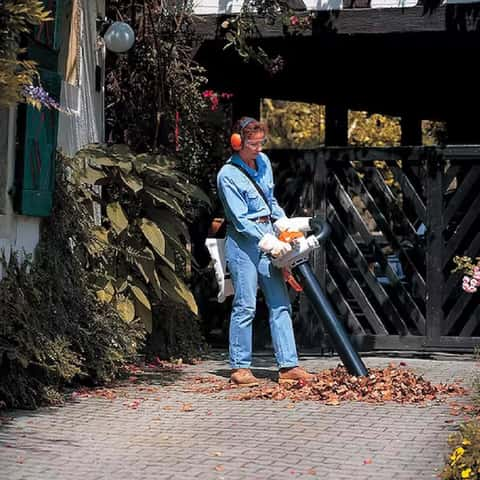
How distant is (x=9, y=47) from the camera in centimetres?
728

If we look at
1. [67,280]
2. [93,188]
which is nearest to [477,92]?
[93,188]

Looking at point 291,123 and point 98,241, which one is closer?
point 98,241

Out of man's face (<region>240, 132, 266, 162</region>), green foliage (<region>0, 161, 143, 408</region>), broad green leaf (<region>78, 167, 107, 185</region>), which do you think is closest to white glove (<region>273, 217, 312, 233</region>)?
man's face (<region>240, 132, 266, 162</region>)

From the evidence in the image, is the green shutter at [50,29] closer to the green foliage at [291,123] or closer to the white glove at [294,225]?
the white glove at [294,225]

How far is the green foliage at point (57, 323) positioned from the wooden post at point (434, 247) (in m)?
2.77

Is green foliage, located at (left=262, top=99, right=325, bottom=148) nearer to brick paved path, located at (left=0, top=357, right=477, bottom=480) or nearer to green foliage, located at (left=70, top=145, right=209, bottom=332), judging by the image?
green foliage, located at (left=70, top=145, right=209, bottom=332)

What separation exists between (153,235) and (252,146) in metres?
1.19

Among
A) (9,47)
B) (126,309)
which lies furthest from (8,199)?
(126,309)

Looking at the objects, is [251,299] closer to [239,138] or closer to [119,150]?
[239,138]

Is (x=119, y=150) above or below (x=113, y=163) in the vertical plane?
above

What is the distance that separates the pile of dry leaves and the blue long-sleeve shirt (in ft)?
3.71

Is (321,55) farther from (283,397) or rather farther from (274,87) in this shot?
(283,397)

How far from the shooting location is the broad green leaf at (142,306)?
9.34 meters

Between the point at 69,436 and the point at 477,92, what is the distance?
10.7 metres
